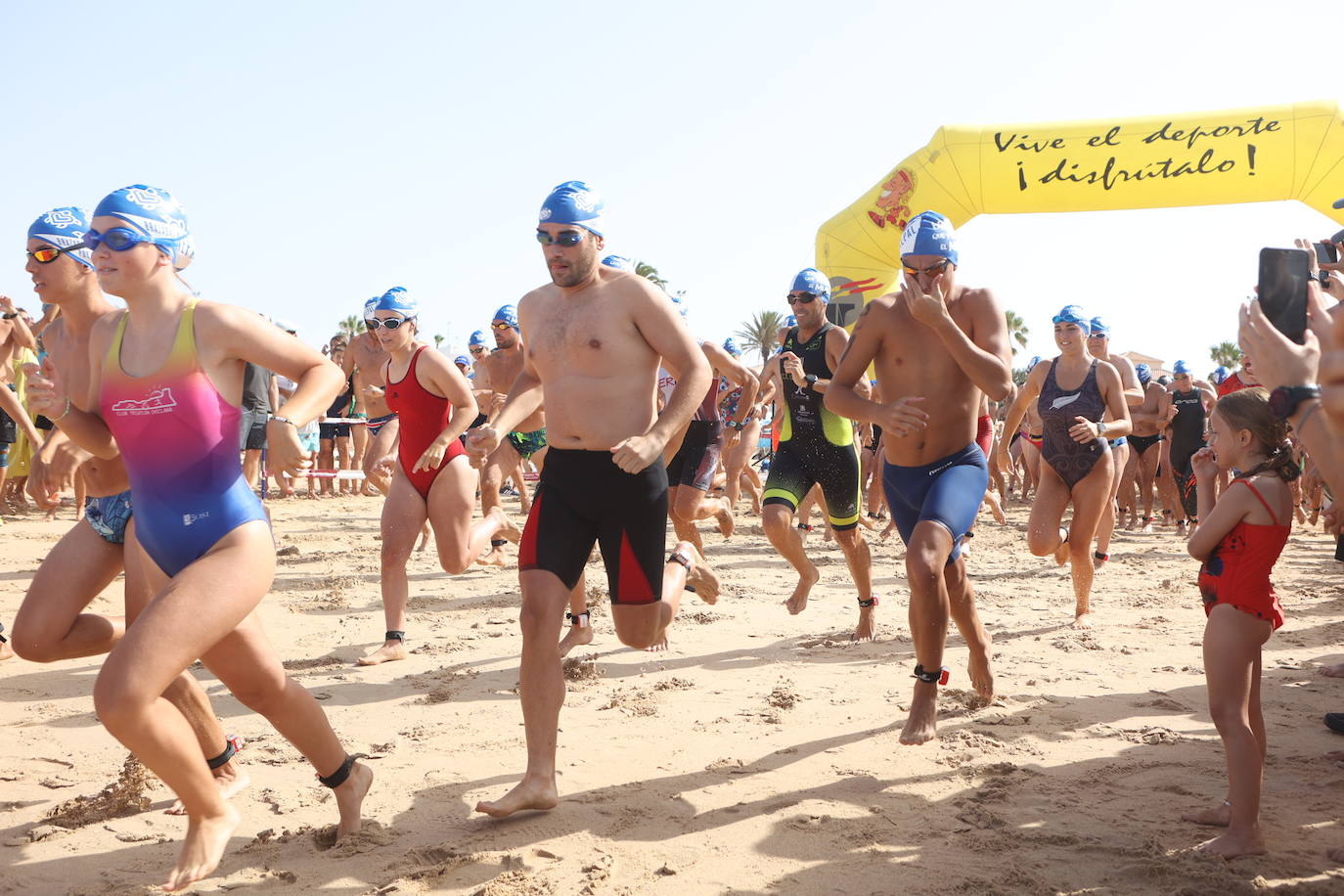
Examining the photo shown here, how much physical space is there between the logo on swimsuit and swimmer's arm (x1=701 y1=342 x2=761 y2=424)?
5237 millimetres

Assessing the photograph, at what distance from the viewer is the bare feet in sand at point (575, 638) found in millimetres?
5727

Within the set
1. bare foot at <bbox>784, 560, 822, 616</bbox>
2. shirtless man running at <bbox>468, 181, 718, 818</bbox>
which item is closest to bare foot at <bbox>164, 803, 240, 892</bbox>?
shirtless man running at <bbox>468, 181, 718, 818</bbox>

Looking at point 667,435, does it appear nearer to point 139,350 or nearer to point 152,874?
point 139,350

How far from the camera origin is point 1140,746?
4.20 m

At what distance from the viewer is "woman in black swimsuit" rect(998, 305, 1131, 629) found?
6840 mm

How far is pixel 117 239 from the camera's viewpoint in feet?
9.98

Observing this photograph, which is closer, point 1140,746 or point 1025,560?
point 1140,746

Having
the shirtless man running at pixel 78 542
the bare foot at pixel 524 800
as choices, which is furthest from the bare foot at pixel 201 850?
the bare foot at pixel 524 800

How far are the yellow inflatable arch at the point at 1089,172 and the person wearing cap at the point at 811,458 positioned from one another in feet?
18.4

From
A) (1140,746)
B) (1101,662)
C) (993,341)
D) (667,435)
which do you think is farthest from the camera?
(1101,662)

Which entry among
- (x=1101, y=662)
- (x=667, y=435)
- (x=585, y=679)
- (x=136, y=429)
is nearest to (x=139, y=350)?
(x=136, y=429)

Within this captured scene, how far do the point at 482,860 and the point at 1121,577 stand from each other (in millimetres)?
7608

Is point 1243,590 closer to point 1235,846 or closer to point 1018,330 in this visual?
point 1235,846

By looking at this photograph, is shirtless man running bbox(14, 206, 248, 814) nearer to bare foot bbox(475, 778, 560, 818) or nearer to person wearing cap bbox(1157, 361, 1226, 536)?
bare foot bbox(475, 778, 560, 818)
